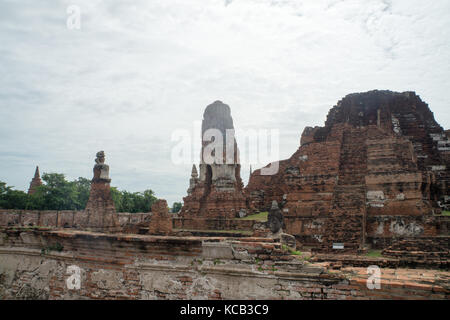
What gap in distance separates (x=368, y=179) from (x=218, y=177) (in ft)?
25.2

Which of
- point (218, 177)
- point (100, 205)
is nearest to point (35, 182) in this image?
point (218, 177)

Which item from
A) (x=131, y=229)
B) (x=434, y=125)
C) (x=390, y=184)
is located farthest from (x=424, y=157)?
(x=131, y=229)

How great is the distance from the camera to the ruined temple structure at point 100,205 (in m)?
10.6

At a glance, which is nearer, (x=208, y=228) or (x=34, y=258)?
(x=34, y=258)

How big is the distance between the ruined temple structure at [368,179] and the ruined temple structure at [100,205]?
17.7 feet

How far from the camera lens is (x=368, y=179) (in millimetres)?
11922

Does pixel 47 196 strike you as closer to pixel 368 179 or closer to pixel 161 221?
pixel 161 221

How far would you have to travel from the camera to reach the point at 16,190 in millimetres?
Result: 36656

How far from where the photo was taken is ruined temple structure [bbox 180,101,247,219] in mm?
16938

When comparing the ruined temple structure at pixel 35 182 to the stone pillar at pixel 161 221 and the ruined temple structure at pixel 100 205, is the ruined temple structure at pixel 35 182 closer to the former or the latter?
the stone pillar at pixel 161 221

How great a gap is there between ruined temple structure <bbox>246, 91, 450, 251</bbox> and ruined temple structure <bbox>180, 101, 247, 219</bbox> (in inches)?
59.7

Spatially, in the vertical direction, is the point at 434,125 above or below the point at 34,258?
above
